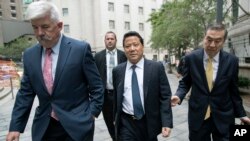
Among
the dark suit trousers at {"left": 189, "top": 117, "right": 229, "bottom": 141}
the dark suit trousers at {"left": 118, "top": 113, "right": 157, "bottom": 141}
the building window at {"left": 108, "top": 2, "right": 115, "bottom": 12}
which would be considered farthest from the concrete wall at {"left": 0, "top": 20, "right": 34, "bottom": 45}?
the dark suit trousers at {"left": 189, "top": 117, "right": 229, "bottom": 141}

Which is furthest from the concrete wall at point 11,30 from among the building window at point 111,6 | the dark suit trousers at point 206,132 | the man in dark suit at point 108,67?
the dark suit trousers at point 206,132

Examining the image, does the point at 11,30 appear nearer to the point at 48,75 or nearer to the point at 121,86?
the point at 121,86

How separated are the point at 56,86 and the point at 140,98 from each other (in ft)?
3.33

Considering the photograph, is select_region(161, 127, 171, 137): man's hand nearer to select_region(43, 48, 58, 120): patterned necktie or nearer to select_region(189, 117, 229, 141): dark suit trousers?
select_region(189, 117, 229, 141): dark suit trousers

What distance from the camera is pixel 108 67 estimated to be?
5145mm

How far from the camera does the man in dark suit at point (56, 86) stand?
263 cm

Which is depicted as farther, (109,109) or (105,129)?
(105,129)

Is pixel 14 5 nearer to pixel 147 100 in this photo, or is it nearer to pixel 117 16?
pixel 117 16

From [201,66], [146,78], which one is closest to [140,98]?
[146,78]

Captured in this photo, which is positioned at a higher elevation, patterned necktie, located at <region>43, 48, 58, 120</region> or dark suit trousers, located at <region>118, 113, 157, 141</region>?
patterned necktie, located at <region>43, 48, 58, 120</region>

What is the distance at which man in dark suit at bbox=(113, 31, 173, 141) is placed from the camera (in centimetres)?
329

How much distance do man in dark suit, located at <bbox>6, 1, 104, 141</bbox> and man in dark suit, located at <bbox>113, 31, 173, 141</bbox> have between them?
0.57m

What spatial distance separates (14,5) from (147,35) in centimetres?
5130

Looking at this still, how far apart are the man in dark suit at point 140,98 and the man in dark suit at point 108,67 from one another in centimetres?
147
